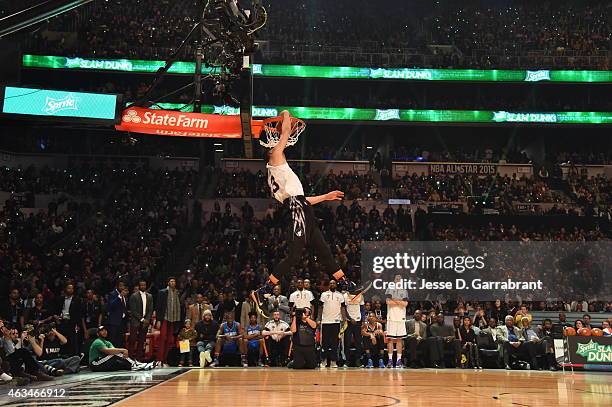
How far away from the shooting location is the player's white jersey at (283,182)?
7.78 meters

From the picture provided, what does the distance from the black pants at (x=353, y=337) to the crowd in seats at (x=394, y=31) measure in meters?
19.3

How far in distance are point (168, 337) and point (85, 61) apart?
1953 centimetres

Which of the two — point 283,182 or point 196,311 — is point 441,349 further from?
point 283,182

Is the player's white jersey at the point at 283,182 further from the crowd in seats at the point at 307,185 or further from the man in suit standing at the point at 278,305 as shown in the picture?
the crowd in seats at the point at 307,185

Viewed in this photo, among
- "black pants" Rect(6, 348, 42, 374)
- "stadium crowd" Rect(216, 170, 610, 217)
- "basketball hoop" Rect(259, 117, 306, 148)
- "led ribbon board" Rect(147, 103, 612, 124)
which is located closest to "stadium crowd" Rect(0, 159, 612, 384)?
"black pants" Rect(6, 348, 42, 374)

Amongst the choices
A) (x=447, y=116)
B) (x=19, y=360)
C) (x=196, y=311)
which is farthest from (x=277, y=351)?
(x=447, y=116)

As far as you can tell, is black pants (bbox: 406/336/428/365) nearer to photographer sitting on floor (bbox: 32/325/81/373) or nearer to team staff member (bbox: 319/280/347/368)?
team staff member (bbox: 319/280/347/368)

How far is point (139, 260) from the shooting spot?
23.4m

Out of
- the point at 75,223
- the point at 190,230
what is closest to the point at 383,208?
the point at 190,230

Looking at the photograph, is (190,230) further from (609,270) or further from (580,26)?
(580,26)

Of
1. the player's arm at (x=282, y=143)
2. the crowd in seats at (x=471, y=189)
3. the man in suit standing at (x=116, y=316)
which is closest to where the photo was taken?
the player's arm at (x=282, y=143)

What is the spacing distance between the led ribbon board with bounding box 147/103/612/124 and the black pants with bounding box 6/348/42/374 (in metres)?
24.1

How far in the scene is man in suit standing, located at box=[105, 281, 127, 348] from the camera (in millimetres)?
15258

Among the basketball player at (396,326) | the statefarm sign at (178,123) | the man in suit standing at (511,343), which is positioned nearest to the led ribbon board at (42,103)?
the statefarm sign at (178,123)
